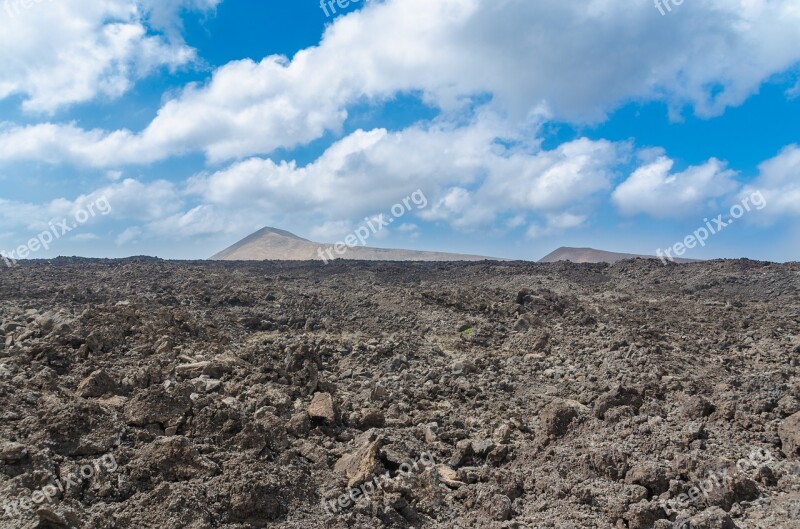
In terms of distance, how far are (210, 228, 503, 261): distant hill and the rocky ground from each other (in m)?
43.4

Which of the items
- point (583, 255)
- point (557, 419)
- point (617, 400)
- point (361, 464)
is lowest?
point (361, 464)

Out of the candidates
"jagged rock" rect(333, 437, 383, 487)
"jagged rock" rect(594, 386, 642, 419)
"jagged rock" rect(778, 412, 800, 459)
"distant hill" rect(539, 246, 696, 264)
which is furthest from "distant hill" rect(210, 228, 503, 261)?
"jagged rock" rect(778, 412, 800, 459)

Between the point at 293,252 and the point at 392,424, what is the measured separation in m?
50.5

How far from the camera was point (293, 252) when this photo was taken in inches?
2200

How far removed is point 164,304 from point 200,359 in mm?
6428

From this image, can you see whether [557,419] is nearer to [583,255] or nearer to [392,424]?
[392,424]

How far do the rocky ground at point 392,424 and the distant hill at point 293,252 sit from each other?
43.4 meters

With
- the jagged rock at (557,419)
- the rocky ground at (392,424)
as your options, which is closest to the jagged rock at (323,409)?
the rocky ground at (392,424)

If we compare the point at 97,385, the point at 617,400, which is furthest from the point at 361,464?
the point at 617,400

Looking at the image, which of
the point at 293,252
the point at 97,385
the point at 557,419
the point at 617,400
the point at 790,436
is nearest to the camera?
the point at 790,436

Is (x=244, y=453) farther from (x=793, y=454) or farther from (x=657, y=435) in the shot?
(x=793, y=454)

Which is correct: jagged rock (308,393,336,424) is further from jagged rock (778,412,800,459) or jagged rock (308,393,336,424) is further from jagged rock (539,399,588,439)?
jagged rock (778,412,800,459)

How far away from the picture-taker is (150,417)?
540 centimetres

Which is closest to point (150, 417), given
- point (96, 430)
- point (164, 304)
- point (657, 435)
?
point (96, 430)
